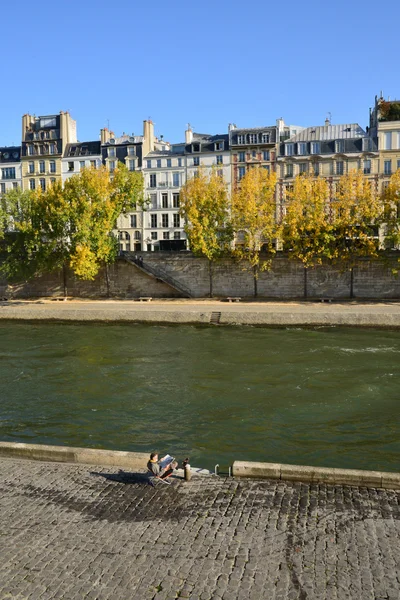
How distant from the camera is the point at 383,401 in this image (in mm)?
19438

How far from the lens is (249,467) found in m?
12.2

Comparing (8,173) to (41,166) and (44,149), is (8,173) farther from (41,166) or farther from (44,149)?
(44,149)

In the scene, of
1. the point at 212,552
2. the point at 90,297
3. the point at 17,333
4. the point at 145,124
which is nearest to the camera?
the point at 212,552

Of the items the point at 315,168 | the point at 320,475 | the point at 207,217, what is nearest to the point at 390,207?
the point at 207,217

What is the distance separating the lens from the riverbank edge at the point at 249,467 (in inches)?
457

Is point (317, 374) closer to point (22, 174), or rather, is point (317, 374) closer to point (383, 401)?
point (383, 401)

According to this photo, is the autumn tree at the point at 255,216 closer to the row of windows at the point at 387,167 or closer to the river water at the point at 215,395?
the river water at the point at 215,395

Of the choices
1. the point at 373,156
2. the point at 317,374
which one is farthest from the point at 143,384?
the point at 373,156

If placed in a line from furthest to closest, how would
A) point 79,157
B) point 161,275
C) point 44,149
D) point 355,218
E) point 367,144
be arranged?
point 44,149 → point 79,157 → point 367,144 → point 161,275 → point 355,218

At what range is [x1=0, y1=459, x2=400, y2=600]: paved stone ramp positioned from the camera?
332 inches

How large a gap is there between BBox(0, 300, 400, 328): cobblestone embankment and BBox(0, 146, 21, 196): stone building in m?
31.2

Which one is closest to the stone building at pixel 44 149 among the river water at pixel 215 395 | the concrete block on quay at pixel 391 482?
the river water at pixel 215 395

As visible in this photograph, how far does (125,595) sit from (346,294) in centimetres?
3899

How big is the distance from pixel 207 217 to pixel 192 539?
121ft
